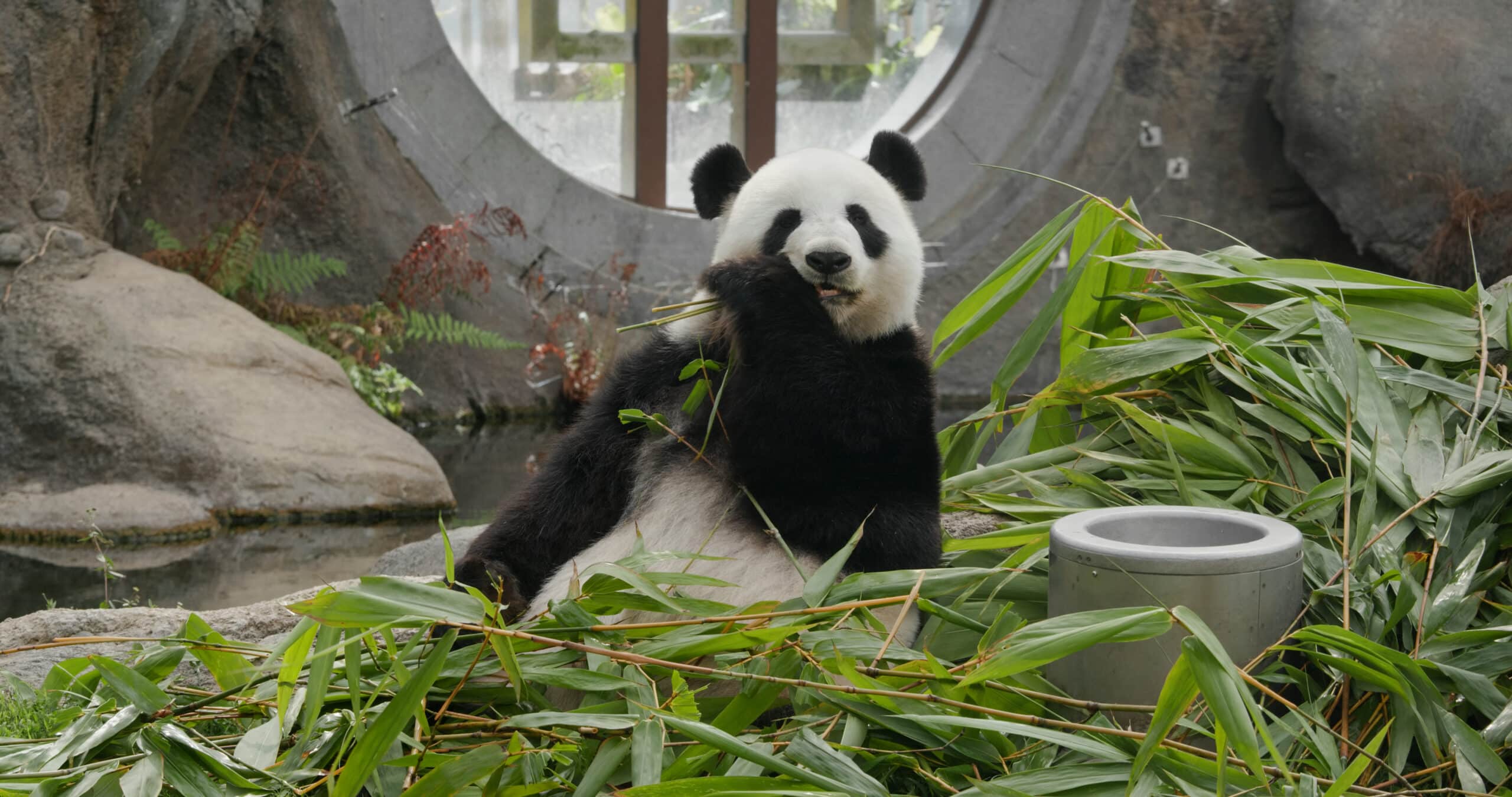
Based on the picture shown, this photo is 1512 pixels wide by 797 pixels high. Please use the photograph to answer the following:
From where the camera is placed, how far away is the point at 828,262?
6.63 feet

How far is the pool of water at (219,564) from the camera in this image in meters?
3.90

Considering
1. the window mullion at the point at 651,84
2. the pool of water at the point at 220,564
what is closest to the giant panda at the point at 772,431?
the pool of water at the point at 220,564

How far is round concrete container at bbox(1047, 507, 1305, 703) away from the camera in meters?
1.64

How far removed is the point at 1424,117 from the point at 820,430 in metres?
7.13

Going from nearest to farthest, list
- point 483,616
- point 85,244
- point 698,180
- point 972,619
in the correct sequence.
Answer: point 483,616
point 972,619
point 698,180
point 85,244

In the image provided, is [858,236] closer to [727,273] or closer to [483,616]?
[727,273]

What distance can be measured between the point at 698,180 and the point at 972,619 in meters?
0.98

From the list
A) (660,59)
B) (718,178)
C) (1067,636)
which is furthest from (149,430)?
(660,59)

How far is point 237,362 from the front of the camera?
5320mm

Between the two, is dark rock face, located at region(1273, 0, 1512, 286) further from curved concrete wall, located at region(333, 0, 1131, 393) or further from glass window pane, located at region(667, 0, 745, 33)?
glass window pane, located at region(667, 0, 745, 33)

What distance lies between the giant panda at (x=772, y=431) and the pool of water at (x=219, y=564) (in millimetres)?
1801

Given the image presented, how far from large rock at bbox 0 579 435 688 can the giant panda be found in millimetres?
487

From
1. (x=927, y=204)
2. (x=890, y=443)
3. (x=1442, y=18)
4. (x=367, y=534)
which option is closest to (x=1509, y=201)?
(x=1442, y=18)

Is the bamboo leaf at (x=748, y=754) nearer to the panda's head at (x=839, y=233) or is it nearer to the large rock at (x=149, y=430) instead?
the panda's head at (x=839, y=233)
